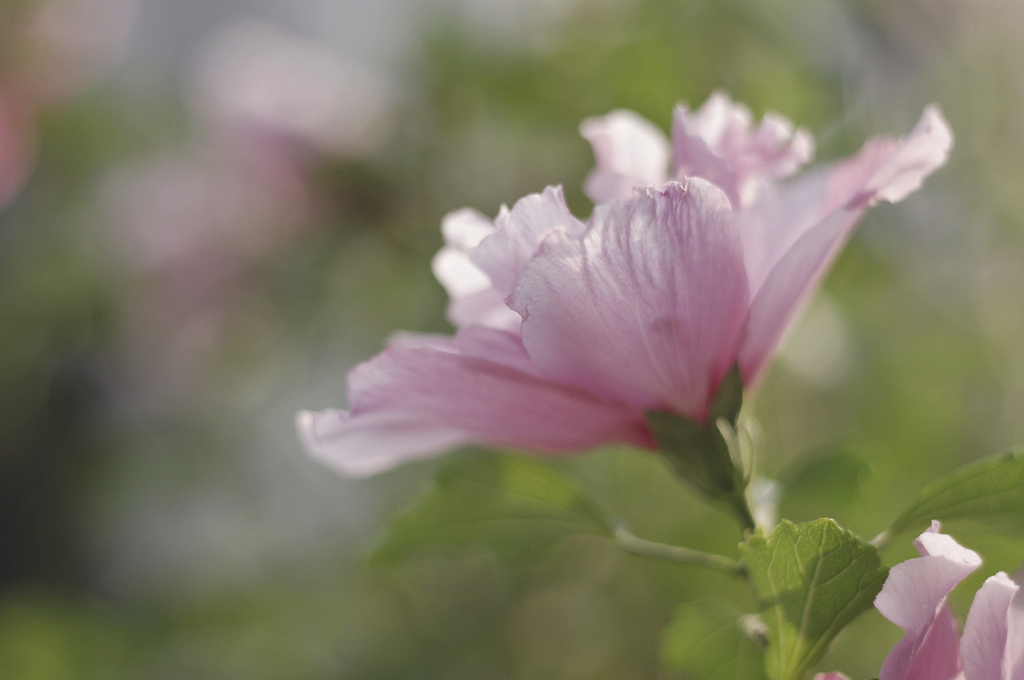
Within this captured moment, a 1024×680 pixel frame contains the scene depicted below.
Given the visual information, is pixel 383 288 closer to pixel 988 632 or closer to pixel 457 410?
pixel 457 410

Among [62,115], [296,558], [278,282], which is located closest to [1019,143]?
[278,282]

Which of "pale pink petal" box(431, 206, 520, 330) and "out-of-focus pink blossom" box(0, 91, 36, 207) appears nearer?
"pale pink petal" box(431, 206, 520, 330)

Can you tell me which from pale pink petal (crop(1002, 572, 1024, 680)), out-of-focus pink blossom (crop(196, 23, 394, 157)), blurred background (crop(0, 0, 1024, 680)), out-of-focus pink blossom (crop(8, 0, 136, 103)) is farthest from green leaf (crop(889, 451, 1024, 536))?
out-of-focus pink blossom (crop(8, 0, 136, 103))

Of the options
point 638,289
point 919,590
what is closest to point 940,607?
point 919,590

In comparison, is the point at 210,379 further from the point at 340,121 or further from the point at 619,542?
the point at 619,542

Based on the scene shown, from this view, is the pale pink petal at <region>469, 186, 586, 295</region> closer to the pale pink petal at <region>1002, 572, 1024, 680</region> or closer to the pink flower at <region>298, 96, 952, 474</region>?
the pink flower at <region>298, 96, 952, 474</region>

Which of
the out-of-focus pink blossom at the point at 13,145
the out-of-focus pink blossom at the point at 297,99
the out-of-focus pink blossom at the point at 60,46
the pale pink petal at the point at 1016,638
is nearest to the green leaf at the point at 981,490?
the pale pink petal at the point at 1016,638

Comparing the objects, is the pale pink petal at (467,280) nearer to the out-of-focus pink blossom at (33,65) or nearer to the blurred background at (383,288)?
the blurred background at (383,288)

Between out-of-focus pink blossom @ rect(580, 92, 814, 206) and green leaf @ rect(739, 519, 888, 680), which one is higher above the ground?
out-of-focus pink blossom @ rect(580, 92, 814, 206)
